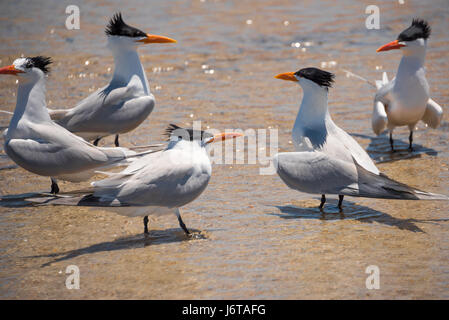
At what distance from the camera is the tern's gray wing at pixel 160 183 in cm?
445

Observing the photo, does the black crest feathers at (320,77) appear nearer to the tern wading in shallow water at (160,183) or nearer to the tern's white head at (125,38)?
the tern wading in shallow water at (160,183)

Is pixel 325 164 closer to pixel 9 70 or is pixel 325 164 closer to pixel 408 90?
pixel 408 90

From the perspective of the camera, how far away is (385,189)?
4.82 metres

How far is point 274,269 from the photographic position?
13.4 ft

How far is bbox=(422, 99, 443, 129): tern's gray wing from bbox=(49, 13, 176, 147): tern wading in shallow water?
290cm

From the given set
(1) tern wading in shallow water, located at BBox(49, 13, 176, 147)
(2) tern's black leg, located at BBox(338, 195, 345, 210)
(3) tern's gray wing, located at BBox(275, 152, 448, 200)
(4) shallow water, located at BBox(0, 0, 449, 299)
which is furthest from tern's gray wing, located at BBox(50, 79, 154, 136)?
(2) tern's black leg, located at BBox(338, 195, 345, 210)

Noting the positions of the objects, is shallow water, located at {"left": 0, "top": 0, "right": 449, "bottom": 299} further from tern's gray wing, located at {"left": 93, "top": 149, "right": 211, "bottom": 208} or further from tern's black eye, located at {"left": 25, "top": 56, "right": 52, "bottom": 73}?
tern's black eye, located at {"left": 25, "top": 56, "right": 52, "bottom": 73}

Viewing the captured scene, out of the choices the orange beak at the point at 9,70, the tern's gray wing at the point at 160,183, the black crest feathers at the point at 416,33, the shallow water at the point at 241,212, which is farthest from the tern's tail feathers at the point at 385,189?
the orange beak at the point at 9,70

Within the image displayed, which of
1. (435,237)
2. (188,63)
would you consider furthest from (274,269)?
(188,63)

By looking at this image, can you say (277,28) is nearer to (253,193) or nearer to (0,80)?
(0,80)

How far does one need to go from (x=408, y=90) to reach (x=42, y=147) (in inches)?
146

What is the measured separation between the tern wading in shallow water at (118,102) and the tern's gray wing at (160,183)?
185 centimetres

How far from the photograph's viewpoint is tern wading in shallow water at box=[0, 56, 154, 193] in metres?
5.37

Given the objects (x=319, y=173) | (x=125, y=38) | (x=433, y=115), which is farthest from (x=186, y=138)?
(x=433, y=115)
